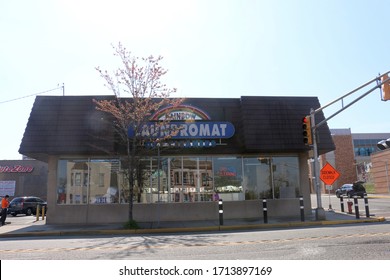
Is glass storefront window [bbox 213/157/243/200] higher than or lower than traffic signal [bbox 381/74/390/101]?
lower

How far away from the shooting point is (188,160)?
20.1 m

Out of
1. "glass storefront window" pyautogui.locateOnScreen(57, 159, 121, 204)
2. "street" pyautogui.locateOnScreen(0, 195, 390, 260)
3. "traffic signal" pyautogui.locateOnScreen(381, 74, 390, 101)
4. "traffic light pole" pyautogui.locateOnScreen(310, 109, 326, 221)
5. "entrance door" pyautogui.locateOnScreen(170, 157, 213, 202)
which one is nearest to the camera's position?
"street" pyautogui.locateOnScreen(0, 195, 390, 260)

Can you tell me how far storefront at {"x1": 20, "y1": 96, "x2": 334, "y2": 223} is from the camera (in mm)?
18766

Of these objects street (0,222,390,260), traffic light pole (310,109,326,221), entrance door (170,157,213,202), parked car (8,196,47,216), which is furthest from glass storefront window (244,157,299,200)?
parked car (8,196,47,216)

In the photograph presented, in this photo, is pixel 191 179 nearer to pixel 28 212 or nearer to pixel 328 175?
pixel 328 175

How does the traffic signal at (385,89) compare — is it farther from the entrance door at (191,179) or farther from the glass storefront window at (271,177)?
the entrance door at (191,179)

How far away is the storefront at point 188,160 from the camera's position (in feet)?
61.6

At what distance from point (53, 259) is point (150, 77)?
1144 centimetres

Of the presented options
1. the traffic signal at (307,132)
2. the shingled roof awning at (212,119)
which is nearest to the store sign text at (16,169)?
the shingled roof awning at (212,119)

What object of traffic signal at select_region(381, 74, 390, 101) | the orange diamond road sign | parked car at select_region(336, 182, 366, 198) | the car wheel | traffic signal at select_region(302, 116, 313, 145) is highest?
traffic signal at select_region(381, 74, 390, 101)

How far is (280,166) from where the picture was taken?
20.7 meters

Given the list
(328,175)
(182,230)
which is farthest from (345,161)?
(182,230)

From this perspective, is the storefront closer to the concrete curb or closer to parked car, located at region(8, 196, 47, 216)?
the concrete curb

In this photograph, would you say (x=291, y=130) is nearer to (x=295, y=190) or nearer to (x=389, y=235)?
(x=295, y=190)
